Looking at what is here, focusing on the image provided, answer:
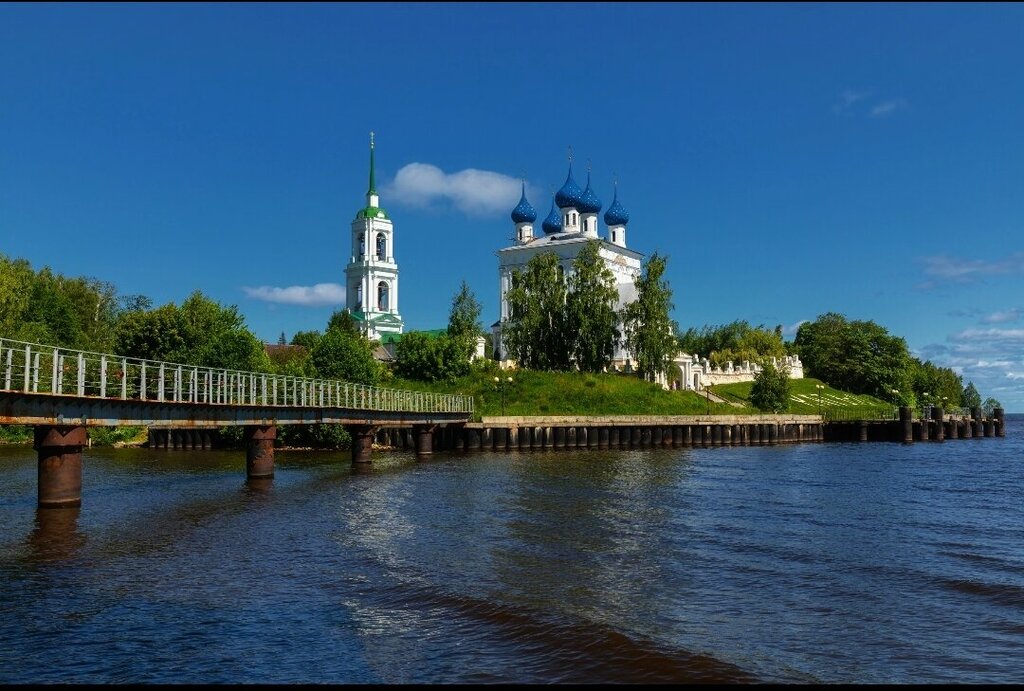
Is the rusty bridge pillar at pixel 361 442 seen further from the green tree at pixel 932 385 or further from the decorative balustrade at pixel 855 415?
the green tree at pixel 932 385

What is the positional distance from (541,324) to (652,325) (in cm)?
1177

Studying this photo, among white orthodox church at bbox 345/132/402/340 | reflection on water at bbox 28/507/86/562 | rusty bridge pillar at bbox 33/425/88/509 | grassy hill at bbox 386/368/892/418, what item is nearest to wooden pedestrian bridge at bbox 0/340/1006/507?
rusty bridge pillar at bbox 33/425/88/509

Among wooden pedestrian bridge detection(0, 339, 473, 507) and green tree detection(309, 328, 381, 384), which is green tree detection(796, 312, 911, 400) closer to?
green tree detection(309, 328, 381, 384)

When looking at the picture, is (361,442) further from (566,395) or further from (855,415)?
(855,415)

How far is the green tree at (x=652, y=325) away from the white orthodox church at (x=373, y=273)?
49.3 m

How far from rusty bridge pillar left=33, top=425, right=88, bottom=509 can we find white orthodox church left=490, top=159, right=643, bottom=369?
9322 cm

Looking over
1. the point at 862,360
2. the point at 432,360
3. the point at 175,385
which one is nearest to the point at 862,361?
the point at 862,360

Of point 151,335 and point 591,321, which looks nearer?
point 151,335

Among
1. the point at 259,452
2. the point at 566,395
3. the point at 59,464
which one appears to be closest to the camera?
the point at 59,464

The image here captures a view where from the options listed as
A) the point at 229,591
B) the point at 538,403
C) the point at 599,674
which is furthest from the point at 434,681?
the point at 538,403

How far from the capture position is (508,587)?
50.8ft

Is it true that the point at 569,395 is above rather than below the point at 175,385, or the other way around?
below

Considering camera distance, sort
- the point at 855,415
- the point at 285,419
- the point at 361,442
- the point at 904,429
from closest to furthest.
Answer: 1. the point at 285,419
2. the point at 361,442
3. the point at 904,429
4. the point at 855,415

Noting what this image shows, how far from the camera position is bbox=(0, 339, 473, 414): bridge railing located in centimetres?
2375
